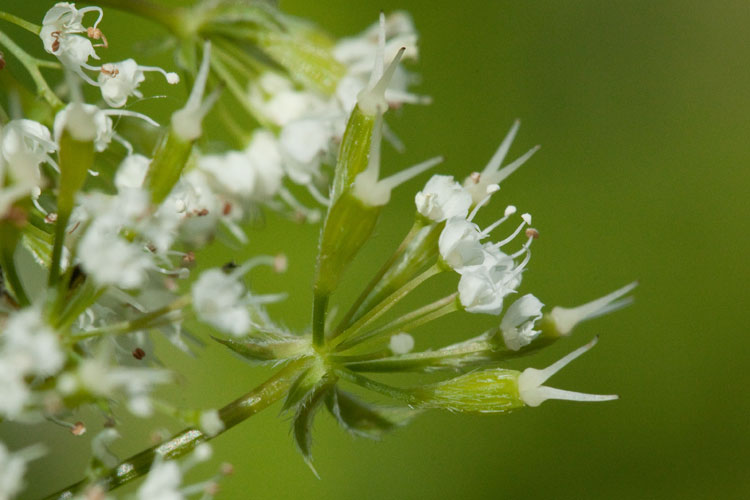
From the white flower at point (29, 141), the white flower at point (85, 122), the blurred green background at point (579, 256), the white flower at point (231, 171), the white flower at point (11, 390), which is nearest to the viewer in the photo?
the white flower at point (11, 390)

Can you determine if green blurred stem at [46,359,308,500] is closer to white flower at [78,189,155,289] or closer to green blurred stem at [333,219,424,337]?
green blurred stem at [333,219,424,337]

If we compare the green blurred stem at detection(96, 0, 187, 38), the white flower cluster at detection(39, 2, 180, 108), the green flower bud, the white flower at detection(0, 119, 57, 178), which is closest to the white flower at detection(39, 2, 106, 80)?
the white flower cluster at detection(39, 2, 180, 108)

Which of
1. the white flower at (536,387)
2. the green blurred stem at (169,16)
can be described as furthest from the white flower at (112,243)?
the green blurred stem at (169,16)

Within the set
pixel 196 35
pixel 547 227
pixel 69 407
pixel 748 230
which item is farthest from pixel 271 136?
pixel 748 230

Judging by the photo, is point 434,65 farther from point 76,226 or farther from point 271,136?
point 76,226

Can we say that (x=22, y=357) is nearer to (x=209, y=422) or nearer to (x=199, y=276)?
(x=209, y=422)

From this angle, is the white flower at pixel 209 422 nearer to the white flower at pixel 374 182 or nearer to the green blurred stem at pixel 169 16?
the white flower at pixel 374 182

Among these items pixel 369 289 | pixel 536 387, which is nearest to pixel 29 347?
pixel 369 289

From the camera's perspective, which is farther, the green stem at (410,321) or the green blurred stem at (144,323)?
the green stem at (410,321)
